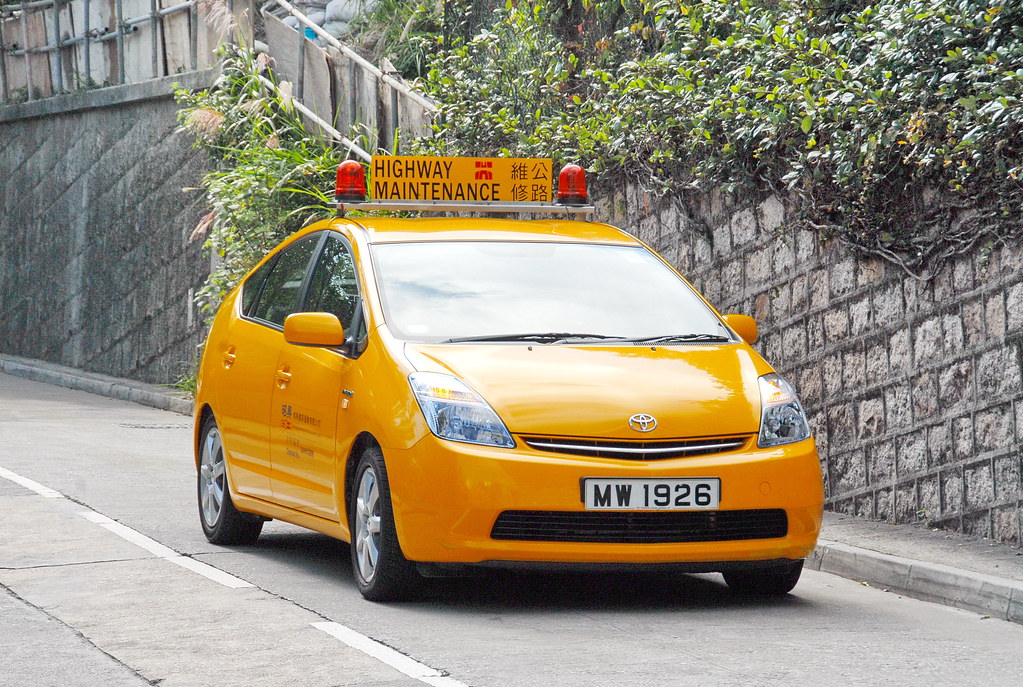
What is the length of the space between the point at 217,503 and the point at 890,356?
3610 millimetres

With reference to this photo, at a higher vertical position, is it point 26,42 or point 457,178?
point 26,42

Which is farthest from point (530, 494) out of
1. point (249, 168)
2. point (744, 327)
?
point (249, 168)

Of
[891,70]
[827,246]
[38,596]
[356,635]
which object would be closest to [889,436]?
[827,246]

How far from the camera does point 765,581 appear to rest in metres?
6.78

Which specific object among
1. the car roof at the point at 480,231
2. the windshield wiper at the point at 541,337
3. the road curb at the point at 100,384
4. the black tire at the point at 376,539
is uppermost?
the car roof at the point at 480,231

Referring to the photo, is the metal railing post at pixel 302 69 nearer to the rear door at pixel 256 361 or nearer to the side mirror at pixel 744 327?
the rear door at pixel 256 361

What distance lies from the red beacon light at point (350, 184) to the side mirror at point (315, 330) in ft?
4.42

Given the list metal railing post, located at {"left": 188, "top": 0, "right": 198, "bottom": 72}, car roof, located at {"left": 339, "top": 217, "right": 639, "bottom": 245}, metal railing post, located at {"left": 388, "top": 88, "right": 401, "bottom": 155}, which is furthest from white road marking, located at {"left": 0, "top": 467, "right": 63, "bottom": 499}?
metal railing post, located at {"left": 188, "top": 0, "right": 198, "bottom": 72}

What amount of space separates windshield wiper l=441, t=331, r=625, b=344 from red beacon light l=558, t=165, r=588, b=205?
1784mm

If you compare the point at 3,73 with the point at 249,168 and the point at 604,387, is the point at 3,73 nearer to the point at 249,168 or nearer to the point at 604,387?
the point at 249,168

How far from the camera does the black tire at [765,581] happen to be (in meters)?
6.58

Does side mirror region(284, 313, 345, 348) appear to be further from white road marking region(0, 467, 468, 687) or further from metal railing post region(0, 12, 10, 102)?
metal railing post region(0, 12, 10, 102)

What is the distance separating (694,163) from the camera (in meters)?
10.3

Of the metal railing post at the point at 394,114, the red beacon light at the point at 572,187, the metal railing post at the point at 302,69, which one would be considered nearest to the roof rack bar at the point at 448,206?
the red beacon light at the point at 572,187
